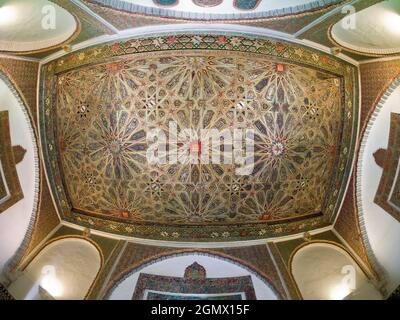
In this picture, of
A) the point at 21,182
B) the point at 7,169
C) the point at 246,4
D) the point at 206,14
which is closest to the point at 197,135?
the point at 206,14

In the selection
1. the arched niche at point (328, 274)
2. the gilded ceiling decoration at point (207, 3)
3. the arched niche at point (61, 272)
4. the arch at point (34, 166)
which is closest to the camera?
the gilded ceiling decoration at point (207, 3)

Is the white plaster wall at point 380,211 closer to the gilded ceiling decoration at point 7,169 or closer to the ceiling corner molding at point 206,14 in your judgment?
the ceiling corner molding at point 206,14

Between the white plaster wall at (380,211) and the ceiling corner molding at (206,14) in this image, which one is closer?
the ceiling corner molding at (206,14)

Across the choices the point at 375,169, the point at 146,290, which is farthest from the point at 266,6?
the point at 146,290

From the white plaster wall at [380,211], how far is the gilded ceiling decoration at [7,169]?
19.7 ft

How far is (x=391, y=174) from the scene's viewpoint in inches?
248

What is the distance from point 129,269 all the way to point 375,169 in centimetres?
471

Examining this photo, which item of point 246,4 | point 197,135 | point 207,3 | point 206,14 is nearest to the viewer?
point 246,4

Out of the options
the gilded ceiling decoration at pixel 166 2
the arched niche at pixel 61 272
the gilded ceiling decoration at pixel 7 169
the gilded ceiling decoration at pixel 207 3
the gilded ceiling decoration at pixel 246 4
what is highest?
the gilded ceiling decoration at pixel 207 3

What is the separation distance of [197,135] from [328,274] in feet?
11.4

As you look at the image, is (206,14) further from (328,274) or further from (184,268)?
(328,274)

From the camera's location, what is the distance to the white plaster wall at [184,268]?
265 inches

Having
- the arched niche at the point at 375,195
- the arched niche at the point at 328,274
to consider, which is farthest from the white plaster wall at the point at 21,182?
the arched niche at the point at 375,195

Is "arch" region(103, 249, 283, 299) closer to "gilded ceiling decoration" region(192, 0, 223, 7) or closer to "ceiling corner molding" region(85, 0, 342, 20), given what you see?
"ceiling corner molding" region(85, 0, 342, 20)
